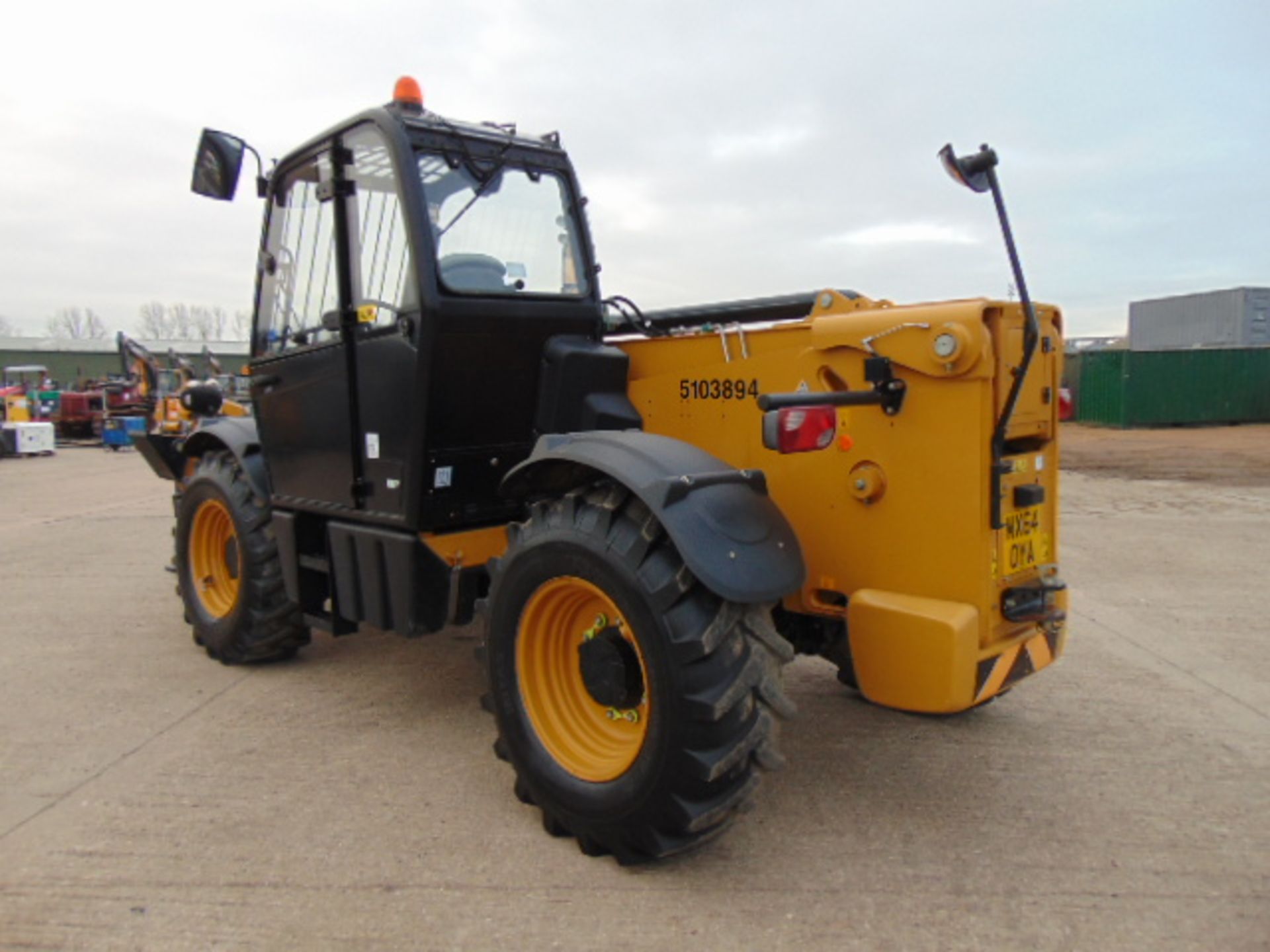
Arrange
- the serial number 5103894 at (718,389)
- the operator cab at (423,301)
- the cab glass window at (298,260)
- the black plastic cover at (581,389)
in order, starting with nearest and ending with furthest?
the serial number 5103894 at (718,389) < the operator cab at (423,301) < the black plastic cover at (581,389) < the cab glass window at (298,260)

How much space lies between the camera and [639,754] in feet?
9.15

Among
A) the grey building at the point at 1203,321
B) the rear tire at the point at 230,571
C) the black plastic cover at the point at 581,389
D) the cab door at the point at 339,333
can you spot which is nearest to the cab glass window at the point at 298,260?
the cab door at the point at 339,333

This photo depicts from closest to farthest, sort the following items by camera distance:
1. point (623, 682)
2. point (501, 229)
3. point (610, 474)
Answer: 1. point (610, 474)
2. point (623, 682)
3. point (501, 229)

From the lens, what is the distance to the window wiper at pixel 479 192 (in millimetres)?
3704

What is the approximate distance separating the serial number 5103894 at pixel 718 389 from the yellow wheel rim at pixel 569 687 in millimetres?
995

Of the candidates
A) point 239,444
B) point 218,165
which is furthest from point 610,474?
point 239,444

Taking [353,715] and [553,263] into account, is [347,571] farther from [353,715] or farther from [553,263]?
[553,263]

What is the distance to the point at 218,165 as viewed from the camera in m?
4.23

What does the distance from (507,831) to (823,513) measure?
5.06 feet

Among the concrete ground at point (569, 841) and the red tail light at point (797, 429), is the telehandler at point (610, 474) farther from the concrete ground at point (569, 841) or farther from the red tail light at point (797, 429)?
the concrete ground at point (569, 841)

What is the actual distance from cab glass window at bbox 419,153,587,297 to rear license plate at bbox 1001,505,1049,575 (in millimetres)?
2074

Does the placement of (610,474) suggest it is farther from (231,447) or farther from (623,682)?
(231,447)

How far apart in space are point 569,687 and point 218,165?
2925 millimetres

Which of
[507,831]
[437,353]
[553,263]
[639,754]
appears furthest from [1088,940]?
[553,263]
